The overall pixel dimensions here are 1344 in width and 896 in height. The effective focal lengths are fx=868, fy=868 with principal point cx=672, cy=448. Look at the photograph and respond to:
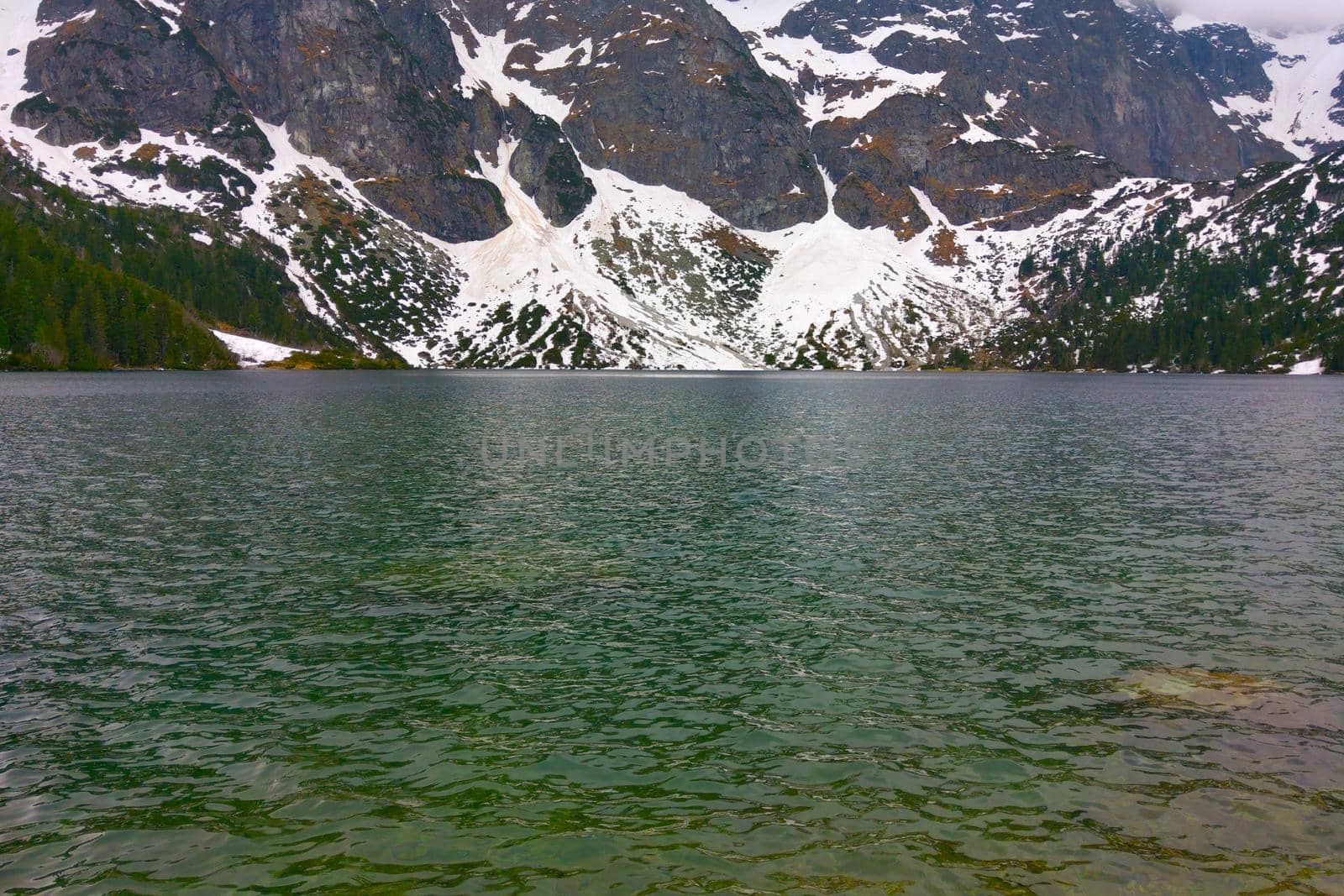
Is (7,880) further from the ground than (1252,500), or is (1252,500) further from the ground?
(1252,500)

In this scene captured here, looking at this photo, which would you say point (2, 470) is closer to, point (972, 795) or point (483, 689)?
point (483, 689)

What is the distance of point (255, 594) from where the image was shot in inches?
1283

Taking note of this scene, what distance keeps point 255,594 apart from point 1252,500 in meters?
55.4

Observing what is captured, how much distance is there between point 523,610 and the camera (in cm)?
3134

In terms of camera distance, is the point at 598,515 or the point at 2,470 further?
the point at 2,470

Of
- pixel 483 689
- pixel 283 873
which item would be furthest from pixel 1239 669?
pixel 283 873

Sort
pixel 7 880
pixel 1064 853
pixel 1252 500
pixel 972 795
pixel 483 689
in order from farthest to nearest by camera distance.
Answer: pixel 1252 500
pixel 483 689
pixel 972 795
pixel 1064 853
pixel 7 880

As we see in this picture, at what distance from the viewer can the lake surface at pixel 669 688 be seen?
1571cm

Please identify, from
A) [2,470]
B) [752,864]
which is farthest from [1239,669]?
[2,470]

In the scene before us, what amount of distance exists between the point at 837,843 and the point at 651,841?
3429 millimetres

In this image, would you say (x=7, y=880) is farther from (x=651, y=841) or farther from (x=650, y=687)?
(x=650, y=687)

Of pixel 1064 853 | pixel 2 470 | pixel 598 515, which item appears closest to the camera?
pixel 1064 853

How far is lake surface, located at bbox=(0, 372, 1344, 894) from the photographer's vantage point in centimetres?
1571

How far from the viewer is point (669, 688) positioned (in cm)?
2375
